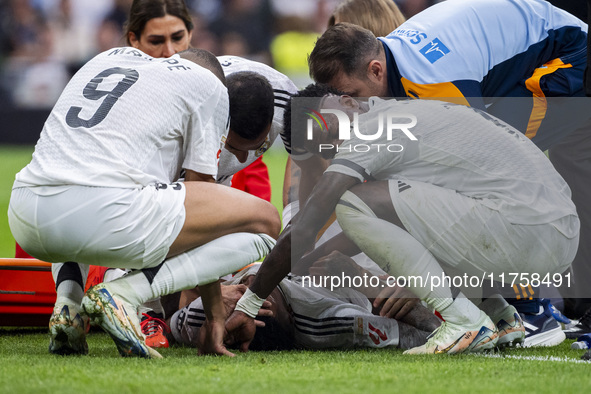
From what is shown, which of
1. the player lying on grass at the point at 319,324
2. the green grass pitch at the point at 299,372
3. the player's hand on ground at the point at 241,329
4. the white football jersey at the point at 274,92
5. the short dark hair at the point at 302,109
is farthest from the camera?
the white football jersey at the point at 274,92

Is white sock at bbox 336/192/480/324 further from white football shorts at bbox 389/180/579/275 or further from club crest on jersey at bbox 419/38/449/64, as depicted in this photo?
club crest on jersey at bbox 419/38/449/64

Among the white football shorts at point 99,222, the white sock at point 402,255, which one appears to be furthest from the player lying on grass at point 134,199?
the white sock at point 402,255

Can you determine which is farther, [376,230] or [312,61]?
[312,61]

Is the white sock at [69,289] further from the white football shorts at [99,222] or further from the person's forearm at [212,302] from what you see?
the person's forearm at [212,302]

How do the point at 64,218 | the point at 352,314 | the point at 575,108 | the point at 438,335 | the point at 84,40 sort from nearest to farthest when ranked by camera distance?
the point at 64,218 < the point at 438,335 < the point at 352,314 < the point at 575,108 < the point at 84,40

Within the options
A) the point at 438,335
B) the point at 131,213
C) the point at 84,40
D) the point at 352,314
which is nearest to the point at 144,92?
the point at 131,213

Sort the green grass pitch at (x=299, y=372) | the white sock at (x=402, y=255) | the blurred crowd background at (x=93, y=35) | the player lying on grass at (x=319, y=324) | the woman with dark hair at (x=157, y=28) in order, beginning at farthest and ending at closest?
the blurred crowd background at (x=93, y=35), the woman with dark hair at (x=157, y=28), the player lying on grass at (x=319, y=324), the white sock at (x=402, y=255), the green grass pitch at (x=299, y=372)

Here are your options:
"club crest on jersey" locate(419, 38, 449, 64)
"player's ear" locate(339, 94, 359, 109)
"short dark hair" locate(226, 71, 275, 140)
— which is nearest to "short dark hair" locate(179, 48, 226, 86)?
→ "short dark hair" locate(226, 71, 275, 140)

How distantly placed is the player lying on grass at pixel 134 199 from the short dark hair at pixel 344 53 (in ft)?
2.99

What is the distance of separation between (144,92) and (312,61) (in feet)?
4.08

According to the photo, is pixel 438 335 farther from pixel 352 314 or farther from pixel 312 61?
pixel 312 61

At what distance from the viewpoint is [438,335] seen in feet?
9.91

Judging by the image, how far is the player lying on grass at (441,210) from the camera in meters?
3.05

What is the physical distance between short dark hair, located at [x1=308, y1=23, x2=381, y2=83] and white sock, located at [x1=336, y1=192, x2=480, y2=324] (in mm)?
966
